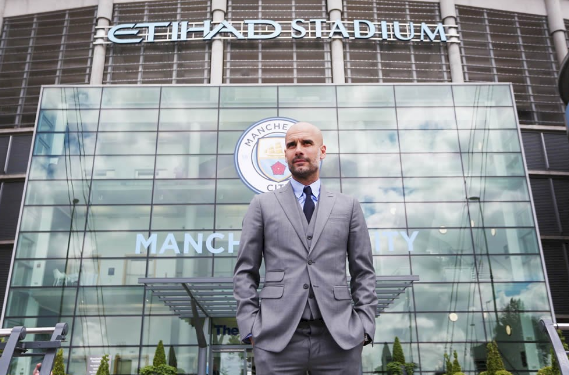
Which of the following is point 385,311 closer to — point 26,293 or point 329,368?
point 26,293

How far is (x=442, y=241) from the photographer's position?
21.5 m

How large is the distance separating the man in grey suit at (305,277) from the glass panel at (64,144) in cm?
2117

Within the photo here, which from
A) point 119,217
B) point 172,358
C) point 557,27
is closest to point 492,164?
point 557,27

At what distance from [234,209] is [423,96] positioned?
976 centimetres

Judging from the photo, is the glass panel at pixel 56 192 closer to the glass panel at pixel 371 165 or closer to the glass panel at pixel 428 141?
the glass panel at pixel 371 165

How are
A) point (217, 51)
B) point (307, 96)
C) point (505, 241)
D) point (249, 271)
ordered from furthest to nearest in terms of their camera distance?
1. point (217, 51)
2. point (307, 96)
3. point (505, 241)
4. point (249, 271)

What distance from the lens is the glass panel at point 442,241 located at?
21.3m

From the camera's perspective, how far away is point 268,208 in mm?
3088

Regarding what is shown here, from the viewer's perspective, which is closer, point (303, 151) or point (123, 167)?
point (303, 151)

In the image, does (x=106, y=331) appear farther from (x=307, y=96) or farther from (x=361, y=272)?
(x=361, y=272)

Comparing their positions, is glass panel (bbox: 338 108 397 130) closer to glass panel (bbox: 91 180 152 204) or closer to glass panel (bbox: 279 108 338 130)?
glass panel (bbox: 279 108 338 130)

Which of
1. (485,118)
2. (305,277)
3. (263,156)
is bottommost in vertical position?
(305,277)

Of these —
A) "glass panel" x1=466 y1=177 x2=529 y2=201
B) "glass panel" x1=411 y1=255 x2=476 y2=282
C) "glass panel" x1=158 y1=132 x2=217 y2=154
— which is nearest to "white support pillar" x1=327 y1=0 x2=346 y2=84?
"glass panel" x1=158 y1=132 x2=217 y2=154

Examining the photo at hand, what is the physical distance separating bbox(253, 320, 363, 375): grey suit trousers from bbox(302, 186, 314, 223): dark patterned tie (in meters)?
0.66
